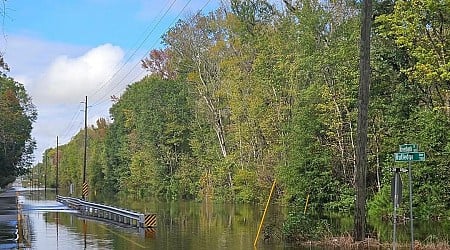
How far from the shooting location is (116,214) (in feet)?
115

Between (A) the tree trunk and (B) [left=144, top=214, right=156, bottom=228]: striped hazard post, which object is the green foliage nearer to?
(A) the tree trunk

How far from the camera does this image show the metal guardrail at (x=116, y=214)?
2952 centimetres

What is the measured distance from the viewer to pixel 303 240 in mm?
22125

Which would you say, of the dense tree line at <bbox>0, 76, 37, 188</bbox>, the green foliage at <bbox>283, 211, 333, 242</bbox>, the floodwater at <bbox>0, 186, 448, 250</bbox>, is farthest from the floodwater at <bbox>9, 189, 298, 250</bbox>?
the dense tree line at <bbox>0, 76, 37, 188</bbox>

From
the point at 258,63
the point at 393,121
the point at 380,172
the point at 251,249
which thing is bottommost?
the point at 251,249

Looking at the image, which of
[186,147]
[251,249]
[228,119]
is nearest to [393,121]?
[251,249]

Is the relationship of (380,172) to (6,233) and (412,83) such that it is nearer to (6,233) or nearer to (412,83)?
(412,83)

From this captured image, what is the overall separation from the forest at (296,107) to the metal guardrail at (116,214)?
688cm

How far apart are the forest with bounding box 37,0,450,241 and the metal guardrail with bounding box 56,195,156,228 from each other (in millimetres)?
6884

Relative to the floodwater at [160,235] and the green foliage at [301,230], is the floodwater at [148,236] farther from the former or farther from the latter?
the green foliage at [301,230]

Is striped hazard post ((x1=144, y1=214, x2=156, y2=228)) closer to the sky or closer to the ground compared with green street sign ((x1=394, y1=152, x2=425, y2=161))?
closer to the ground

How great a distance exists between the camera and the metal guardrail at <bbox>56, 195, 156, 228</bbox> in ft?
96.8

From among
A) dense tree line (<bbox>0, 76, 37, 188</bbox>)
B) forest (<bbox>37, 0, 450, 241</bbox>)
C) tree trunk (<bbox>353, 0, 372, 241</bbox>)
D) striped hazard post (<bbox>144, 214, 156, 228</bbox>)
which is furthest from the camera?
dense tree line (<bbox>0, 76, 37, 188</bbox>)

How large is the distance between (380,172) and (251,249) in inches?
710
